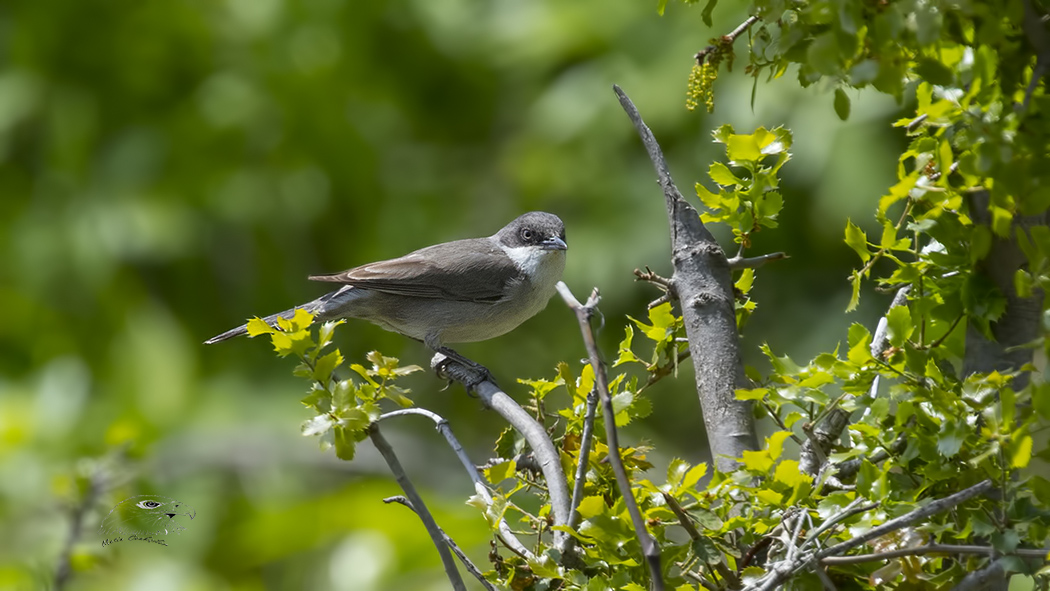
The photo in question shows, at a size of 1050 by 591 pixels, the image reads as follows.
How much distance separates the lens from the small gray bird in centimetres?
532

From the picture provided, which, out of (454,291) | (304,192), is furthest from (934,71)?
(304,192)

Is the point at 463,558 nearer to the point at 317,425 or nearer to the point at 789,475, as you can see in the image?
→ the point at 317,425

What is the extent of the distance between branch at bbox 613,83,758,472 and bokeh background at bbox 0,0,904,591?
3555 mm

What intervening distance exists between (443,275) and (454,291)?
0.36 ft

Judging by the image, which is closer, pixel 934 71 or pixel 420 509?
pixel 934 71

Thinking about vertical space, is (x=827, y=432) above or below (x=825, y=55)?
below

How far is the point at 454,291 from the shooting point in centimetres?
542

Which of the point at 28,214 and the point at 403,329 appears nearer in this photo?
the point at 403,329

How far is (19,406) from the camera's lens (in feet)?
21.1

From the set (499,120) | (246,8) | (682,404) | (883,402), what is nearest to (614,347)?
(682,404)

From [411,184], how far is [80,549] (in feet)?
16.3

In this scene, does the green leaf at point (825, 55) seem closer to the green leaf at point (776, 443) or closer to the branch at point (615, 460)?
the branch at point (615, 460)

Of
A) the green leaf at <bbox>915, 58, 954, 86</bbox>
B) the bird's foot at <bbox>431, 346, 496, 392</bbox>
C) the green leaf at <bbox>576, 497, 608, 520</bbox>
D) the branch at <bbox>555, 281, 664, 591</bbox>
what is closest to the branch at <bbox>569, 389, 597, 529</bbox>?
the green leaf at <bbox>576, 497, 608, 520</bbox>

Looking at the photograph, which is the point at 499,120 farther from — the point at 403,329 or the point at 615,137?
the point at 403,329
